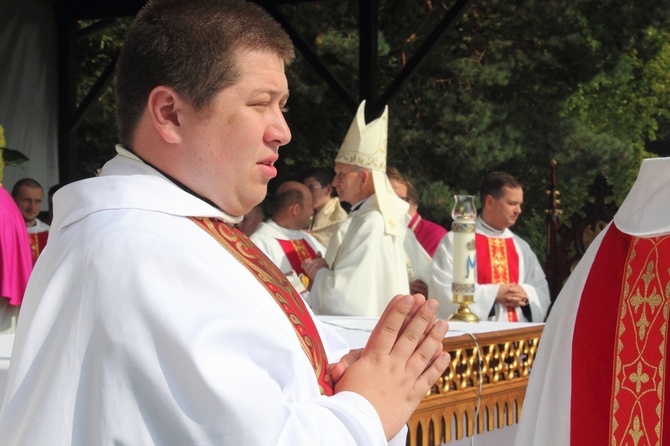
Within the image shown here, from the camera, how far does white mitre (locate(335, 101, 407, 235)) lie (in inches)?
219

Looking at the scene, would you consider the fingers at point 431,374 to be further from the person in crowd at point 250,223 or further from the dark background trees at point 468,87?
the dark background trees at point 468,87

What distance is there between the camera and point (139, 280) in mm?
1328

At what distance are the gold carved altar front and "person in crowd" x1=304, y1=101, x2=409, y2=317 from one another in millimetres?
2025

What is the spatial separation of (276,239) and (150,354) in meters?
5.35

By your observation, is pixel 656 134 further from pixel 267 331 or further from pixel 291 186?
pixel 267 331

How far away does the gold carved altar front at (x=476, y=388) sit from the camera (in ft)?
9.81

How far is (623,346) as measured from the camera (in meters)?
2.51

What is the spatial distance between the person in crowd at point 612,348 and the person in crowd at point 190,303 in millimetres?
1025

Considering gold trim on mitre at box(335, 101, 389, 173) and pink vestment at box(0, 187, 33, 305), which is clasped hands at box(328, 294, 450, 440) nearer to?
pink vestment at box(0, 187, 33, 305)

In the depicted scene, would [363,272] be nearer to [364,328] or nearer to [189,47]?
[364,328]

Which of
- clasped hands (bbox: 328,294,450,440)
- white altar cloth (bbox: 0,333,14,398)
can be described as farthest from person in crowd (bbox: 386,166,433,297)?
clasped hands (bbox: 328,294,450,440)

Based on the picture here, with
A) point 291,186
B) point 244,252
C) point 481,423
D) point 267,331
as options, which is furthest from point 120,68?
point 291,186

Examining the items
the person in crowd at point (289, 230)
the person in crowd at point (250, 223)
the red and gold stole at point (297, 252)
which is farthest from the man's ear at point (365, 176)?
the person in crowd at point (250, 223)

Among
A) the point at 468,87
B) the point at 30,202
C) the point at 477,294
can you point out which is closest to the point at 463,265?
the point at 477,294
